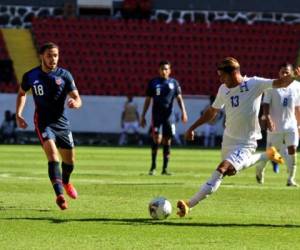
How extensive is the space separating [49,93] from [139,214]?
7.12 ft

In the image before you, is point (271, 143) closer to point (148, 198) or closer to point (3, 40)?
point (148, 198)

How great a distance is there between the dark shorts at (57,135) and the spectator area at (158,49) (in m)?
27.4

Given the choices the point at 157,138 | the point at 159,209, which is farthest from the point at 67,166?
the point at 157,138

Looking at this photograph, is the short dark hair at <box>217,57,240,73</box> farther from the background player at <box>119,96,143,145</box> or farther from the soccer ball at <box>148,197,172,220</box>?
the background player at <box>119,96,143,145</box>

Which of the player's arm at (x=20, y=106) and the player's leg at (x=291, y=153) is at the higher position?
the player's arm at (x=20, y=106)

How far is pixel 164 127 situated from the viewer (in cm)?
2094

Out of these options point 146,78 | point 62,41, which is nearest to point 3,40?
point 62,41

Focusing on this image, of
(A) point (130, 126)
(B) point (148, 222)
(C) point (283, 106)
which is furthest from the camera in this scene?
(A) point (130, 126)

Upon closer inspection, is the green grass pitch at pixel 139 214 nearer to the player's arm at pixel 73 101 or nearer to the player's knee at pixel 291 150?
the player's knee at pixel 291 150

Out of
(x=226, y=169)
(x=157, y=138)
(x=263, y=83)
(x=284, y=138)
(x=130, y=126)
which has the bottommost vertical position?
(x=130, y=126)

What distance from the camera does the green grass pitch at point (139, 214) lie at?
9.84 meters

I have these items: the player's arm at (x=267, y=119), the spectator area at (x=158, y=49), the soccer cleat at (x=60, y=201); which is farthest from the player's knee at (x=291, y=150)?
the spectator area at (x=158, y=49)

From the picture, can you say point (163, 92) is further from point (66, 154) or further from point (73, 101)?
point (73, 101)

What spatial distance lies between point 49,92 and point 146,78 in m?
28.2
